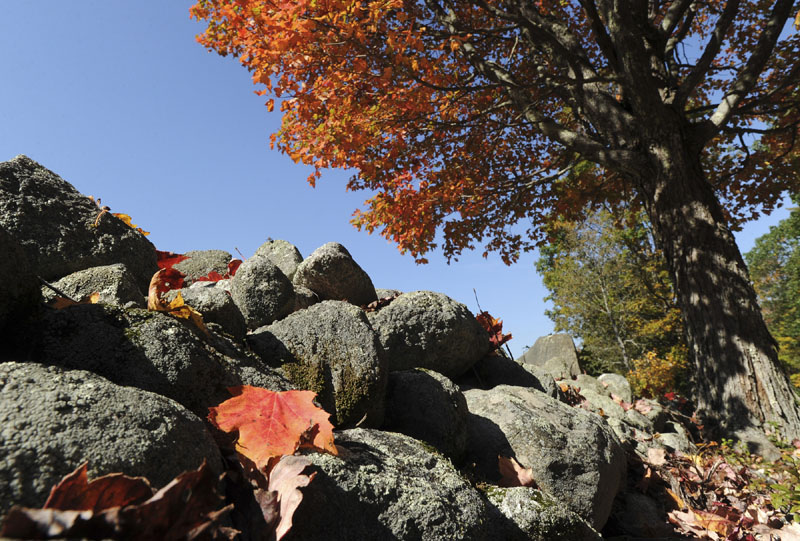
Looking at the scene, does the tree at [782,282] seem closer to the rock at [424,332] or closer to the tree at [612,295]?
the tree at [612,295]

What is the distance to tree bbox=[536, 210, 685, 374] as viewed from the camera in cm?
2433

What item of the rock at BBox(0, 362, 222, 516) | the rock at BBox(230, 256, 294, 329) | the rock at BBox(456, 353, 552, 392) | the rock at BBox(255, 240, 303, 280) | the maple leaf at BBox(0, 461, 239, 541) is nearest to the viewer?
the maple leaf at BBox(0, 461, 239, 541)

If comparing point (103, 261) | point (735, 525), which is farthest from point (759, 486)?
point (103, 261)

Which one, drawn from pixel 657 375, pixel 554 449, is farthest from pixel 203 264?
pixel 657 375

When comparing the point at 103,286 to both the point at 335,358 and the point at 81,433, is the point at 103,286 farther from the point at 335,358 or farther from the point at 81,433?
the point at 81,433

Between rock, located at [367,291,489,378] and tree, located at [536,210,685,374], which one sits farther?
tree, located at [536,210,685,374]

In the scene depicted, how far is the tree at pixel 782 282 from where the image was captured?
33250 mm

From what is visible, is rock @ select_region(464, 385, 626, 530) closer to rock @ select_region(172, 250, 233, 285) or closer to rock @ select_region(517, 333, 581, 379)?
rock @ select_region(172, 250, 233, 285)

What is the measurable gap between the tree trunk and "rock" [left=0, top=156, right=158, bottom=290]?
731cm

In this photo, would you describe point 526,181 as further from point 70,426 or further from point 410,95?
point 70,426

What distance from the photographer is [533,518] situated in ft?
7.72

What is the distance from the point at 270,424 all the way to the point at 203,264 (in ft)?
13.7

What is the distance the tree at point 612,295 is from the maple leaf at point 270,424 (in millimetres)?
23685

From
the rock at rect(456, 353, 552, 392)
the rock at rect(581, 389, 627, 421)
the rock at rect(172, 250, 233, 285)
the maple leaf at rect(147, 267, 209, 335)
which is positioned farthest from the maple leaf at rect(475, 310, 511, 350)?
the maple leaf at rect(147, 267, 209, 335)
